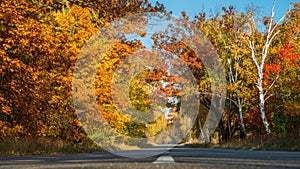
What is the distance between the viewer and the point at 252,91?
2880 centimetres

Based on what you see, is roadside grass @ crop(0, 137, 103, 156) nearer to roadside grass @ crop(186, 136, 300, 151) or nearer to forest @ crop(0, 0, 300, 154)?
forest @ crop(0, 0, 300, 154)

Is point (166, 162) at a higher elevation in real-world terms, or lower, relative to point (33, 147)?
lower

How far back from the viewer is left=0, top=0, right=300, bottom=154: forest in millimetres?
15367

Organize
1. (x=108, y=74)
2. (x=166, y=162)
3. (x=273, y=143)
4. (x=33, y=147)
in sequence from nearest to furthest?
(x=166, y=162)
(x=33, y=147)
(x=273, y=143)
(x=108, y=74)

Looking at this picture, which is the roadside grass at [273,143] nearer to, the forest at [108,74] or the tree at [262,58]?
A: the forest at [108,74]

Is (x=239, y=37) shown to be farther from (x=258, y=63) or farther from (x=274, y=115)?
(x=274, y=115)

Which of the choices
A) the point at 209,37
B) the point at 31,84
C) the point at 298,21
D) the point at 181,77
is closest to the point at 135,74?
the point at 181,77

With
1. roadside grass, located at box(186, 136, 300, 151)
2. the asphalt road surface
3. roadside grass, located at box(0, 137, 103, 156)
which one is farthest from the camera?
roadside grass, located at box(186, 136, 300, 151)

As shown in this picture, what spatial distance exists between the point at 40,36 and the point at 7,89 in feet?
7.40

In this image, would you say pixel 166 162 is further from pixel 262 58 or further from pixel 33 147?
pixel 262 58

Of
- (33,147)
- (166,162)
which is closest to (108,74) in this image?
(33,147)

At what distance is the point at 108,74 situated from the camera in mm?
23906

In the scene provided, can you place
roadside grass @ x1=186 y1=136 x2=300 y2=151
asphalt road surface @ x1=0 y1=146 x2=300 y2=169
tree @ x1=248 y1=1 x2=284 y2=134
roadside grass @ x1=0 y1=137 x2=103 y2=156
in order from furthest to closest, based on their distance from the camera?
1. tree @ x1=248 y1=1 x2=284 y2=134
2. roadside grass @ x1=186 y1=136 x2=300 y2=151
3. roadside grass @ x1=0 y1=137 x2=103 y2=156
4. asphalt road surface @ x1=0 y1=146 x2=300 y2=169

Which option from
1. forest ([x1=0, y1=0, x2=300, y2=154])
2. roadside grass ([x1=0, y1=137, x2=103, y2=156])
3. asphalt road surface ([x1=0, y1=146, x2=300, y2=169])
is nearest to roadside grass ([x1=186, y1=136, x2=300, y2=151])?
forest ([x1=0, y1=0, x2=300, y2=154])
